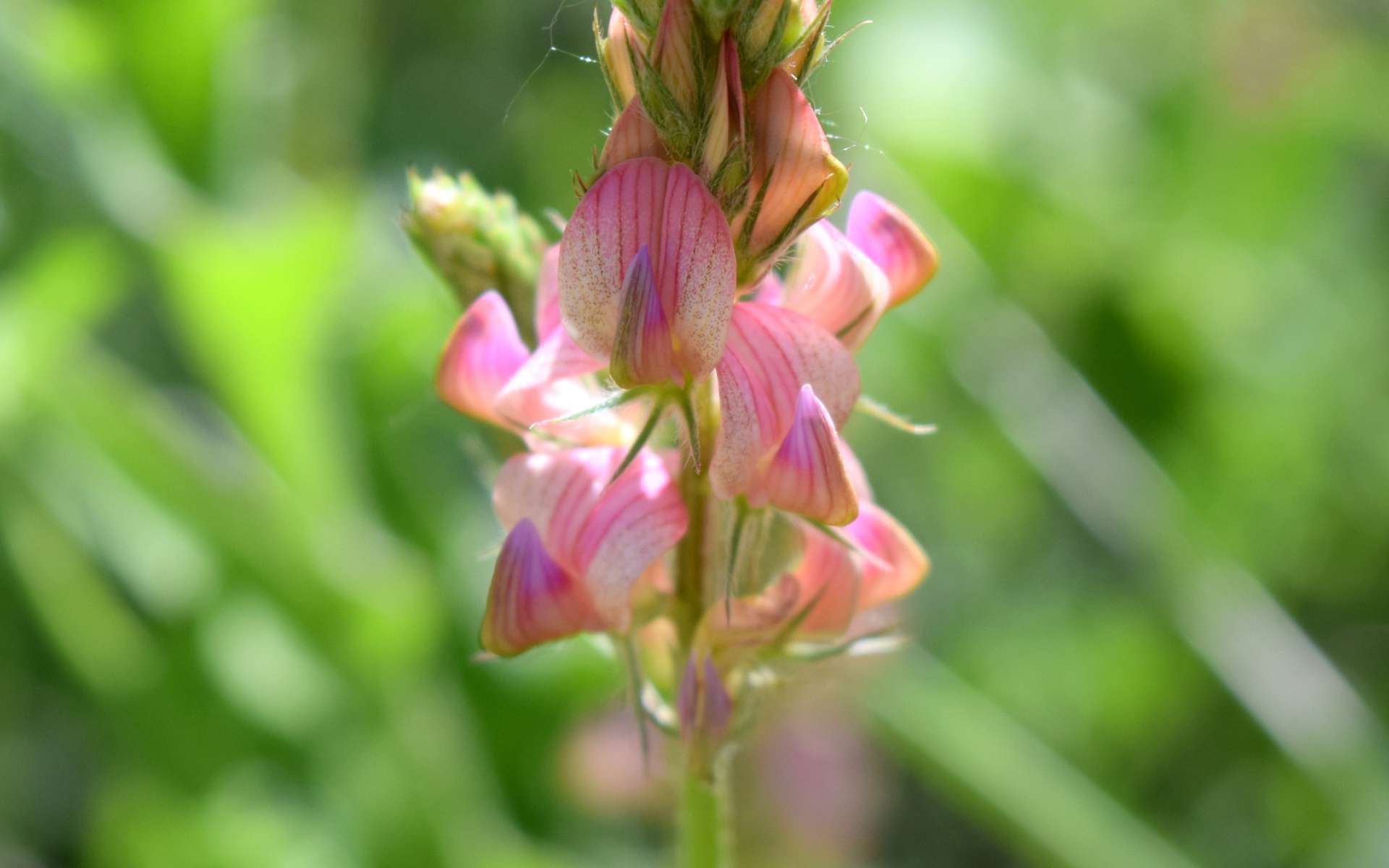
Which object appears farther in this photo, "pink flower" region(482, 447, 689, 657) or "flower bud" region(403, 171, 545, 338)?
"flower bud" region(403, 171, 545, 338)

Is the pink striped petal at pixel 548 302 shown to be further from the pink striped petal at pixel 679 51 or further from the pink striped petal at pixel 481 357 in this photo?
the pink striped petal at pixel 679 51

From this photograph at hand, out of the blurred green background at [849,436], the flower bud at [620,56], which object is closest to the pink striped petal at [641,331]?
the flower bud at [620,56]

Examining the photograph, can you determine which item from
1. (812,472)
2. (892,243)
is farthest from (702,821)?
(892,243)

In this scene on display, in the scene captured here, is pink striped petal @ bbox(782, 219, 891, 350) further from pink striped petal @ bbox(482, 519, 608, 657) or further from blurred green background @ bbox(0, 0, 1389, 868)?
blurred green background @ bbox(0, 0, 1389, 868)

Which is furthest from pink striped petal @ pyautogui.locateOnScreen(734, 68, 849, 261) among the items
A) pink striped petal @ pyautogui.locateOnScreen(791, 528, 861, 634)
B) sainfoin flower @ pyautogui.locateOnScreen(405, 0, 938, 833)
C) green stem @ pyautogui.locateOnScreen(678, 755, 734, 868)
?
green stem @ pyautogui.locateOnScreen(678, 755, 734, 868)

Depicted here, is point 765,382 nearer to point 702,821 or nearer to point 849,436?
point 702,821

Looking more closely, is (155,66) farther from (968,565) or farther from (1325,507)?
(1325,507)
